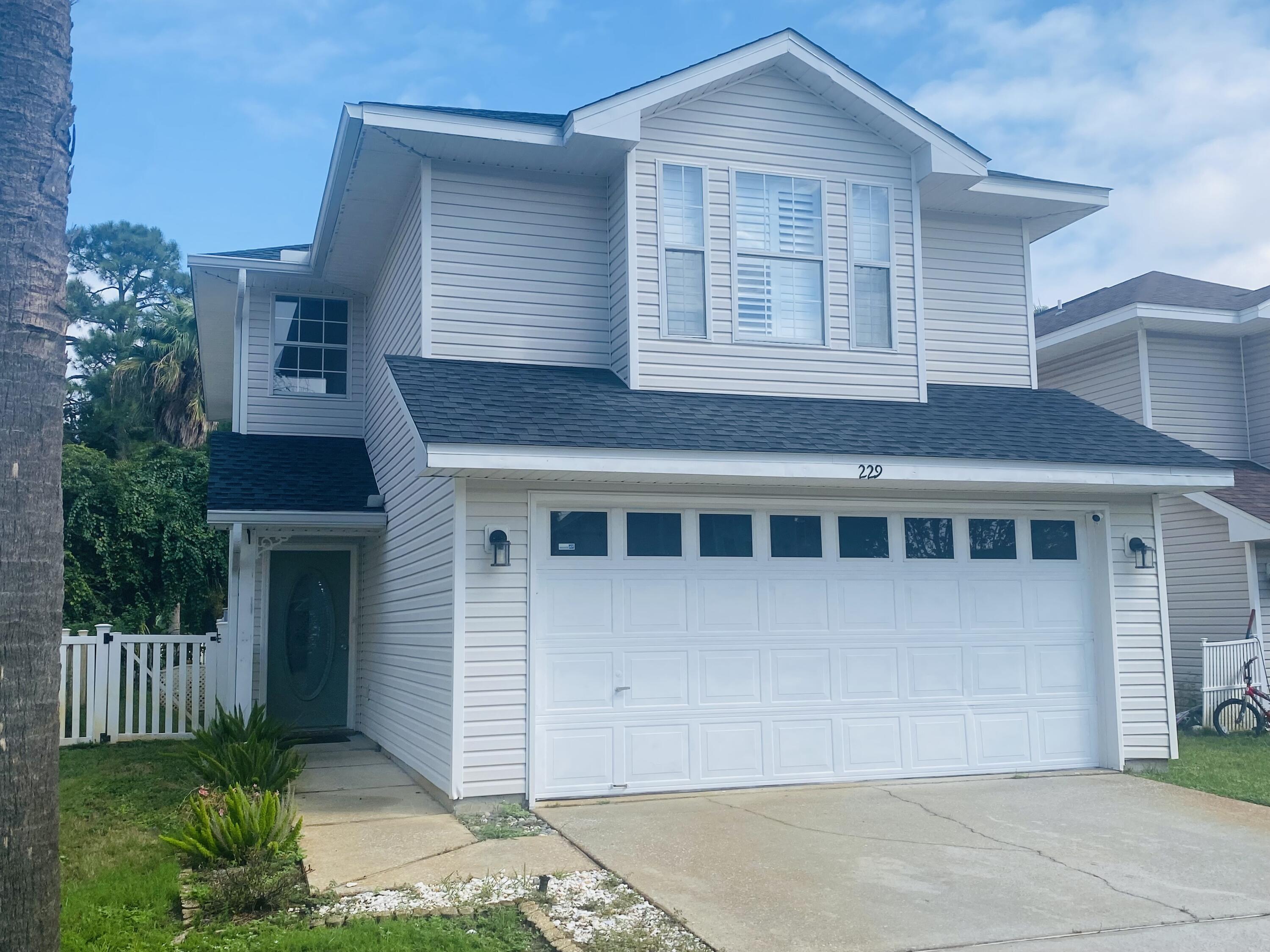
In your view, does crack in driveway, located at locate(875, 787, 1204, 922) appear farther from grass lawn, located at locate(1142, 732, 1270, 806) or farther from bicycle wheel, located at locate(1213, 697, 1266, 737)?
bicycle wheel, located at locate(1213, 697, 1266, 737)

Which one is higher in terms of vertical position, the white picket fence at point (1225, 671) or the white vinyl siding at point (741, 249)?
the white vinyl siding at point (741, 249)

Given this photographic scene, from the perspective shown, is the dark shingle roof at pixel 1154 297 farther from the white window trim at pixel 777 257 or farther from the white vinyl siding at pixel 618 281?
the white vinyl siding at pixel 618 281

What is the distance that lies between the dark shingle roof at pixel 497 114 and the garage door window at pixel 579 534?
134 inches

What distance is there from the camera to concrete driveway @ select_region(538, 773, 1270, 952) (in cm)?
519

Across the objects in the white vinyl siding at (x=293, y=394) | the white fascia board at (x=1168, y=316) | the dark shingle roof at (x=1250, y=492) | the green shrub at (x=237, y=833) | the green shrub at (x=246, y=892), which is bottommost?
the green shrub at (x=246, y=892)

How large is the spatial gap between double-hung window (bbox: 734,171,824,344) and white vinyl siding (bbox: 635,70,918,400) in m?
0.07

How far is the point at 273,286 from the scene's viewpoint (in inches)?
499

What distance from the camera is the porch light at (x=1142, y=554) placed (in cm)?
981

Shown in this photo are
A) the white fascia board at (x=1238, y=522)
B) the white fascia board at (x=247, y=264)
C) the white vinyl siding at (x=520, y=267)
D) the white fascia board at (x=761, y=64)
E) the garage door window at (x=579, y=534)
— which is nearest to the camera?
the garage door window at (x=579, y=534)

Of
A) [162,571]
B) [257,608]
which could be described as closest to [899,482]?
[257,608]

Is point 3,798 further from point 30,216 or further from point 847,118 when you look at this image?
point 847,118

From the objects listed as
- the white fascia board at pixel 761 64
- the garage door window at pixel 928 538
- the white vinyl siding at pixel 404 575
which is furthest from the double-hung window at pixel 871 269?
the white vinyl siding at pixel 404 575

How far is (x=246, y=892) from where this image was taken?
18.1ft

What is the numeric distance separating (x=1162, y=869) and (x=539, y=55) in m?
13.2
